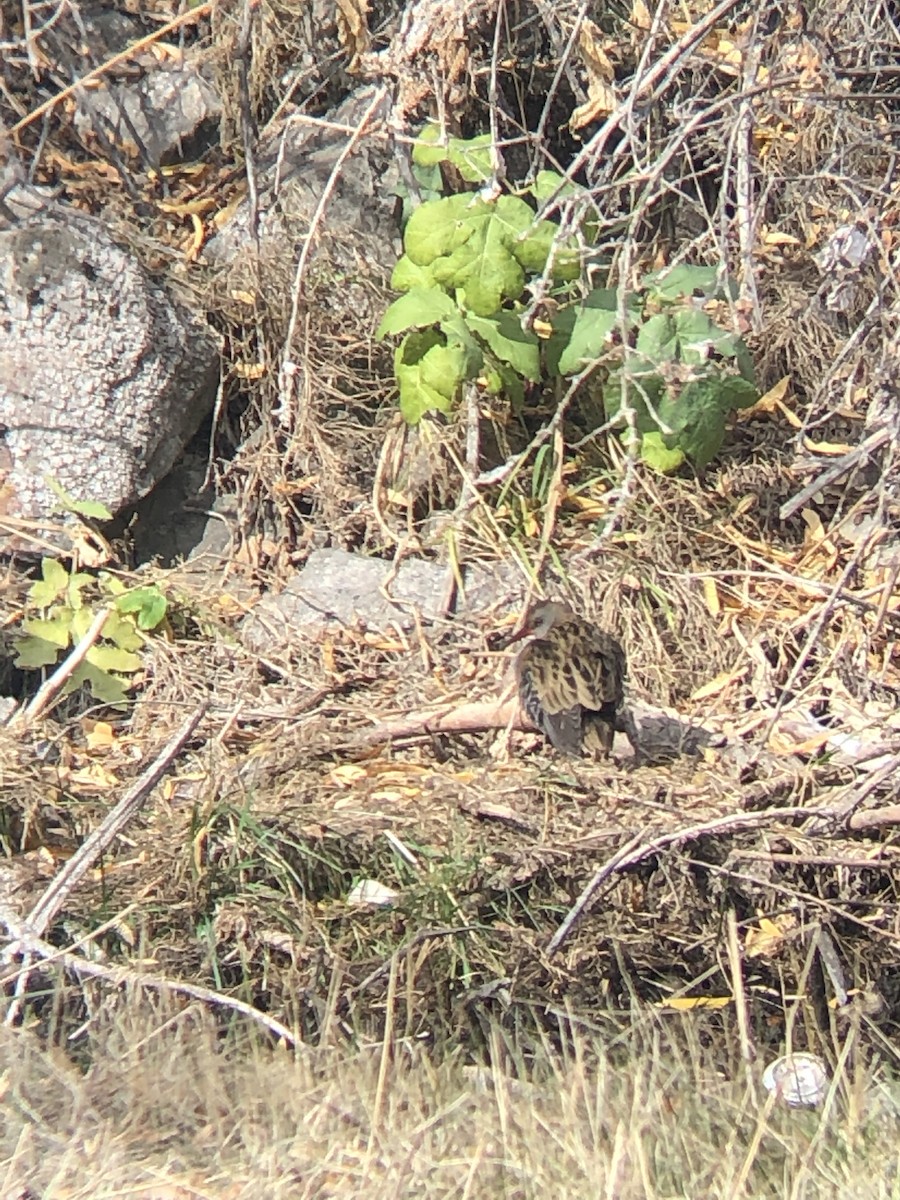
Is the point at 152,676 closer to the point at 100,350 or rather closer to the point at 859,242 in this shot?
the point at 100,350

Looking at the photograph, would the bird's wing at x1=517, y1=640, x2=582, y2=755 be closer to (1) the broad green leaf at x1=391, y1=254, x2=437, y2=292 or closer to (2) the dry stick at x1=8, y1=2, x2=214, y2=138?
(1) the broad green leaf at x1=391, y1=254, x2=437, y2=292

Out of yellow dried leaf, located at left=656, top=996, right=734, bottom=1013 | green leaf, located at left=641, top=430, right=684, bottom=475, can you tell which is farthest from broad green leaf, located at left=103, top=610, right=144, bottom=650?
yellow dried leaf, located at left=656, top=996, right=734, bottom=1013

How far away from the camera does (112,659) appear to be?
532 cm

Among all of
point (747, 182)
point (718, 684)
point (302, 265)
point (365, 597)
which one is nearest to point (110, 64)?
point (302, 265)

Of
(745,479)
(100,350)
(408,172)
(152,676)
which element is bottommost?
(152,676)

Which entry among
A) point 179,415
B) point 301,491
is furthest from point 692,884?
point 179,415

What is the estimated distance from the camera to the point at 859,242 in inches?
193

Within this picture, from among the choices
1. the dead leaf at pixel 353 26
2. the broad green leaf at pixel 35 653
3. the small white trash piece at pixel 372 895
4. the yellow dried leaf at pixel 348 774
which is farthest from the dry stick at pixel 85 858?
the dead leaf at pixel 353 26

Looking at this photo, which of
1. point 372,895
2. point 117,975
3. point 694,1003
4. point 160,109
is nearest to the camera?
point 117,975

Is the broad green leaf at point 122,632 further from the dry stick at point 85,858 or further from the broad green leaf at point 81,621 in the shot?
the dry stick at point 85,858

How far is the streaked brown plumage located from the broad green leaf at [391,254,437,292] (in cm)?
145

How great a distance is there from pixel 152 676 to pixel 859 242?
110 inches

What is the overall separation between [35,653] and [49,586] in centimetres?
30

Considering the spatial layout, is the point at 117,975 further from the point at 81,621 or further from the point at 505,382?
the point at 505,382
